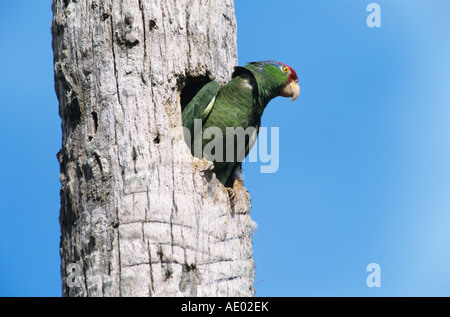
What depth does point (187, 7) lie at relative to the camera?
508cm

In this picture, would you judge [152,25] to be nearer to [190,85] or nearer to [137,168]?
[190,85]

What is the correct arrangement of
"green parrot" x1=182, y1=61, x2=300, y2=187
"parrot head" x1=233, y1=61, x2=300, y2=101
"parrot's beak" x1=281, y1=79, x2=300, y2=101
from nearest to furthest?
"green parrot" x1=182, y1=61, x2=300, y2=187 < "parrot head" x1=233, y1=61, x2=300, y2=101 < "parrot's beak" x1=281, y1=79, x2=300, y2=101

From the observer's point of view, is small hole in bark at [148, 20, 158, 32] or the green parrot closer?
small hole in bark at [148, 20, 158, 32]

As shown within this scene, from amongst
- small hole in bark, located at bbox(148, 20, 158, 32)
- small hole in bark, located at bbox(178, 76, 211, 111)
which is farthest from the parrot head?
small hole in bark, located at bbox(148, 20, 158, 32)

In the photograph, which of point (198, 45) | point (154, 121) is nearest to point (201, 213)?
point (154, 121)

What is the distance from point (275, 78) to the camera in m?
5.92

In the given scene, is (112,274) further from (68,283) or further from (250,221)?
(250,221)

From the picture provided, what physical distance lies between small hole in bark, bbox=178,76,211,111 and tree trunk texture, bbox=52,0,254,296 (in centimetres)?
3

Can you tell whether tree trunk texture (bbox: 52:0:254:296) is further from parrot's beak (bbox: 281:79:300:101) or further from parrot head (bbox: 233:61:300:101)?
parrot's beak (bbox: 281:79:300:101)

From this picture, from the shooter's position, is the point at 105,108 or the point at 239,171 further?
the point at 239,171

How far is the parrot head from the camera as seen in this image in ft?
19.1

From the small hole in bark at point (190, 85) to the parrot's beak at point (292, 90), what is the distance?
3.41ft

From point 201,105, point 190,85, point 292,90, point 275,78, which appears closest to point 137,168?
point 201,105

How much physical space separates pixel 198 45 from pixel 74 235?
78.7 inches
